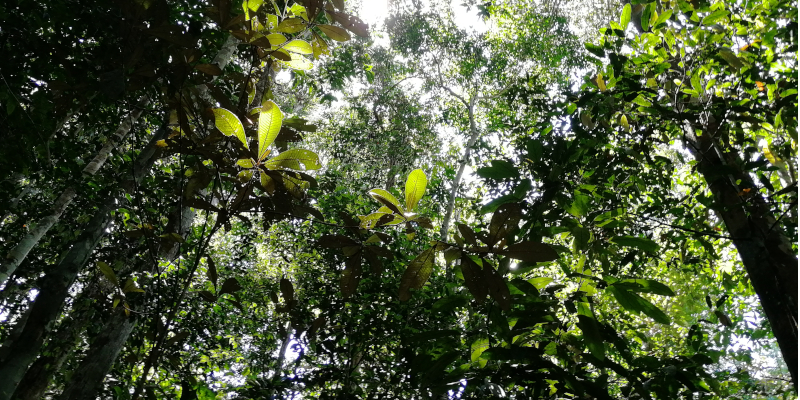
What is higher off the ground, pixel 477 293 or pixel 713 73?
pixel 713 73

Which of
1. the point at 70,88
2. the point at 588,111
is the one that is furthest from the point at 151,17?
the point at 588,111

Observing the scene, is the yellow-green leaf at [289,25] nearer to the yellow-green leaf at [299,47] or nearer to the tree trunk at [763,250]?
the yellow-green leaf at [299,47]

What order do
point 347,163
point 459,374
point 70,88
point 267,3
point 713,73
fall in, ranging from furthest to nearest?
point 347,163 < point 713,73 < point 267,3 < point 70,88 < point 459,374

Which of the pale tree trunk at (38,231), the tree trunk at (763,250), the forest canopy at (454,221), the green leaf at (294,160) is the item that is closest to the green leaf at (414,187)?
the forest canopy at (454,221)

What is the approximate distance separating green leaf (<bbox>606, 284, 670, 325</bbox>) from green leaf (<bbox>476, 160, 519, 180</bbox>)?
0.39 metres

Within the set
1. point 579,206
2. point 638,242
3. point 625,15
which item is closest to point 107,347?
point 579,206

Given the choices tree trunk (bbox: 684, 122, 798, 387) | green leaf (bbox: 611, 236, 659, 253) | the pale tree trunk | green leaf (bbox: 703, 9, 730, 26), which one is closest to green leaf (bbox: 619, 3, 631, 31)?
green leaf (bbox: 703, 9, 730, 26)

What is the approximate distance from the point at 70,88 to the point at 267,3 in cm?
64

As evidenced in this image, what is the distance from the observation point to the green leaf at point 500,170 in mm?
1217

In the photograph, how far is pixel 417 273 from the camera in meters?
0.92

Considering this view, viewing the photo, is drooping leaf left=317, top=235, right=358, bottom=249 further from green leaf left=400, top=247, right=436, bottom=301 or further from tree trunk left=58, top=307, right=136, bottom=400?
tree trunk left=58, top=307, right=136, bottom=400

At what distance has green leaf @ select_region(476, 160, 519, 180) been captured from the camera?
122cm

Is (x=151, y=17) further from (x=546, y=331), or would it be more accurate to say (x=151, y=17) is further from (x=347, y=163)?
(x=347, y=163)

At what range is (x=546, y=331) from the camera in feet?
4.08
